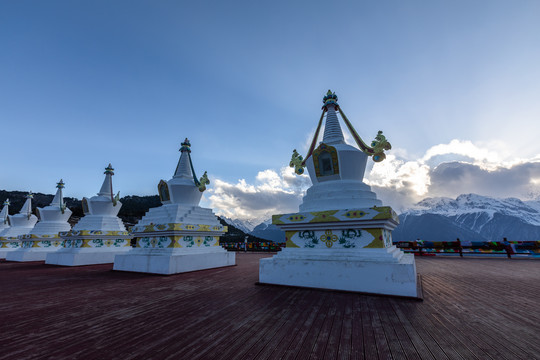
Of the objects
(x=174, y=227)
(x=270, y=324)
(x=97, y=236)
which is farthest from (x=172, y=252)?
(x=97, y=236)

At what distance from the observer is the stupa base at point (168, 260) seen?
915 cm

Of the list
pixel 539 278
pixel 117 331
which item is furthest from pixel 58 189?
pixel 539 278

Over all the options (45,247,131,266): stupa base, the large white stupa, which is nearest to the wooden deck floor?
the large white stupa

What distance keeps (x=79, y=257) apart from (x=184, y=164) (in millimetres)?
7897

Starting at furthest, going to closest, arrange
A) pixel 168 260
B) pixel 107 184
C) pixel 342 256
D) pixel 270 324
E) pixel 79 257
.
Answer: pixel 107 184 < pixel 79 257 < pixel 168 260 < pixel 342 256 < pixel 270 324

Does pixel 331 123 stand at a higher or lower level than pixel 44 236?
higher

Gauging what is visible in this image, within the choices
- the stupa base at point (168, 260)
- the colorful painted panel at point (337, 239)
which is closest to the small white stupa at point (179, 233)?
the stupa base at point (168, 260)

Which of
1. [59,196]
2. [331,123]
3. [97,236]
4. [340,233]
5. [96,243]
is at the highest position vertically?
[331,123]

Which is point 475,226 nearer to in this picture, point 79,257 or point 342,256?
point 342,256

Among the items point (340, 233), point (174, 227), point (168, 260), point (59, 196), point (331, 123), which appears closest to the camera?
point (340, 233)

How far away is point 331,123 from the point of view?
8250 millimetres

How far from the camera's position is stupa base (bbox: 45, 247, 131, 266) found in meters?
12.7

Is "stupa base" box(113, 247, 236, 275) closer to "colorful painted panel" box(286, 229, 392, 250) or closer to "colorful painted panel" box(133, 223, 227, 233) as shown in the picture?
"colorful painted panel" box(133, 223, 227, 233)

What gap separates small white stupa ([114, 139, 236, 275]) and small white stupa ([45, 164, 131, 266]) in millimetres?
4253
